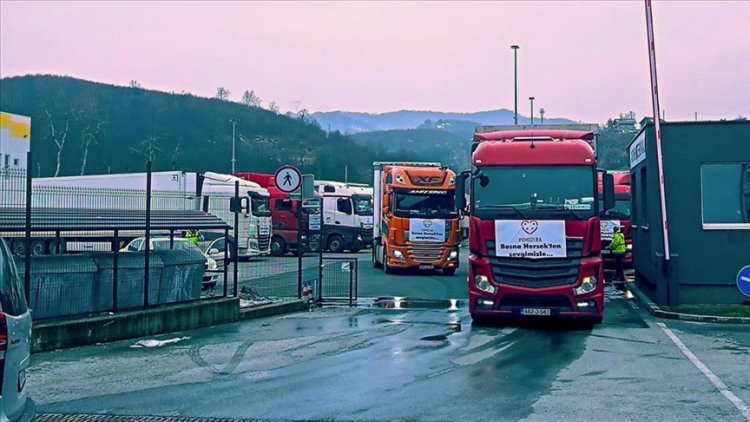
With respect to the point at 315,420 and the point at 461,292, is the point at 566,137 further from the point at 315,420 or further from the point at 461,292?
the point at 315,420

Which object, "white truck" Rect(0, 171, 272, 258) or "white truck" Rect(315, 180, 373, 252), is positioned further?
"white truck" Rect(315, 180, 373, 252)

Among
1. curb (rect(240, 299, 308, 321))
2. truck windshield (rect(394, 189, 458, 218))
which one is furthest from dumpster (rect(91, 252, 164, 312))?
truck windshield (rect(394, 189, 458, 218))

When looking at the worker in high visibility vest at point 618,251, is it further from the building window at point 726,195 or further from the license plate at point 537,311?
the license plate at point 537,311

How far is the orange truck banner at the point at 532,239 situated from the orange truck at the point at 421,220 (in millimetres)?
13067

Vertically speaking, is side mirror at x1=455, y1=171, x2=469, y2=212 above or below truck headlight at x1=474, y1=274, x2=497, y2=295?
above

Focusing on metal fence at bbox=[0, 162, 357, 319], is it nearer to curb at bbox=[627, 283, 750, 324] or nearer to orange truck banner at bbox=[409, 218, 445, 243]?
curb at bbox=[627, 283, 750, 324]

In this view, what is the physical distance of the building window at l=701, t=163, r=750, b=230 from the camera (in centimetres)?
1842

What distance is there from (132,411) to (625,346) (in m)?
7.76

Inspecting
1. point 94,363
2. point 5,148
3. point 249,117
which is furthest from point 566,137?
point 249,117

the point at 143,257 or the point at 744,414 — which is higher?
the point at 143,257

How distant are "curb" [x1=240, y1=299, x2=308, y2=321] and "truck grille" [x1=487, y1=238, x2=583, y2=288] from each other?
5089 mm

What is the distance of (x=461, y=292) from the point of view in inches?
907

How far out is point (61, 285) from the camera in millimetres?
12492

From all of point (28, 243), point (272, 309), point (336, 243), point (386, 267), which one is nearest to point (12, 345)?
point (28, 243)
